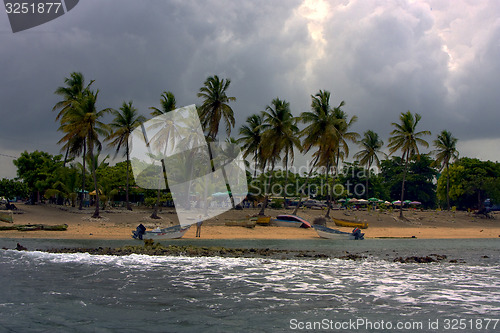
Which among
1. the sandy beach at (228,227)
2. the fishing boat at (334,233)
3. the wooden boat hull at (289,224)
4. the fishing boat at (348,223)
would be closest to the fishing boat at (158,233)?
the sandy beach at (228,227)

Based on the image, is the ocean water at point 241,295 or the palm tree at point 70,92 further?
the palm tree at point 70,92

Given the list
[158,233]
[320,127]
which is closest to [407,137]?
[320,127]

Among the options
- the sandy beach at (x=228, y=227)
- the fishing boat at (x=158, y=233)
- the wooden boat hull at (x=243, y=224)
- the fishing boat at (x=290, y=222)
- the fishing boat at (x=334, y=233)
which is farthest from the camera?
the fishing boat at (x=290, y=222)

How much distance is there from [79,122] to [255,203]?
35056 mm

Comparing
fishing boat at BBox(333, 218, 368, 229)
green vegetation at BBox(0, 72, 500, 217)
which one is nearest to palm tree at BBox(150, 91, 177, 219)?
green vegetation at BBox(0, 72, 500, 217)

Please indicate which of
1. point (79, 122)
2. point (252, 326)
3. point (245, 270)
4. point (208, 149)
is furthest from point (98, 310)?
point (208, 149)

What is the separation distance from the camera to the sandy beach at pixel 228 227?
35.3 metres

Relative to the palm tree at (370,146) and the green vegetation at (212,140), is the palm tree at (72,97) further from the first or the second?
the palm tree at (370,146)

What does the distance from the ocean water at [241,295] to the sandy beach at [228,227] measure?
13.0 metres

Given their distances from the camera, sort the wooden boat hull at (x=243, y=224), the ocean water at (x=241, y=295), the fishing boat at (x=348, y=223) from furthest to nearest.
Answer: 1. the fishing boat at (x=348, y=223)
2. the wooden boat hull at (x=243, y=224)
3. the ocean water at (x=241, y=295)

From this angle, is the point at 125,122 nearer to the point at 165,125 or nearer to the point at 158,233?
the point at 165,125

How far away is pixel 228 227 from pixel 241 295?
92.8 feet

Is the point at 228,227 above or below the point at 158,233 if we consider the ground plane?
below

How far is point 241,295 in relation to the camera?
13.7 metres
